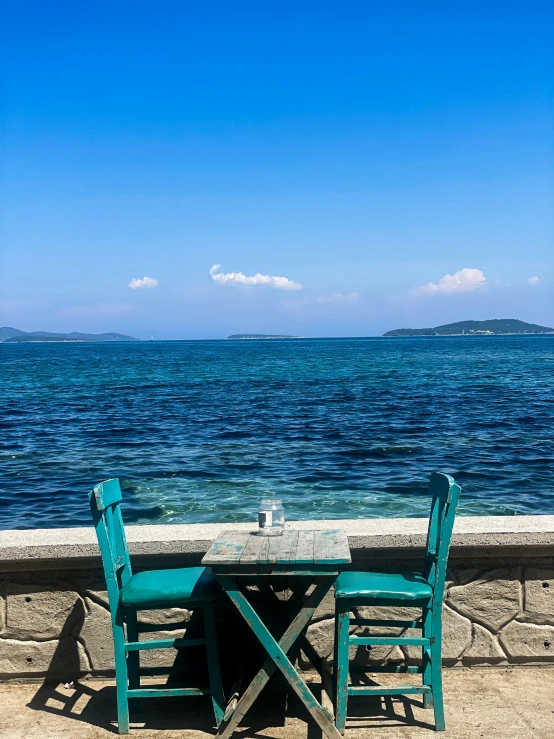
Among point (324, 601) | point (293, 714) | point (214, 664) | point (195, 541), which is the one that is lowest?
point (293, 714)

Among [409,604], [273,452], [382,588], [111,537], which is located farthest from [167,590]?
[273,452]

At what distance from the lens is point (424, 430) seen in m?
22.3

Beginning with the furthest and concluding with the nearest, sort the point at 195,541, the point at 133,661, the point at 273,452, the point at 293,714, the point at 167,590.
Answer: the point at 273,452
the point at 195,541
the point at 133,661
the point at 293,714
the point at 167,590

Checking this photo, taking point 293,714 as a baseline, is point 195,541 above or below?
above

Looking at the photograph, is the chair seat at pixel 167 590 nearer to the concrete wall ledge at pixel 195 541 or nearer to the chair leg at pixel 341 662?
the concrete wall ledge at pixel 195 541

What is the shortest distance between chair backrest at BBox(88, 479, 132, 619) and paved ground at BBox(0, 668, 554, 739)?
724mm

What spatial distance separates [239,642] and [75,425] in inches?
863

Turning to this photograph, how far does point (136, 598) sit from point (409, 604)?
4.59 feet

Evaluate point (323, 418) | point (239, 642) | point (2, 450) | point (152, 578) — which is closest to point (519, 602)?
point (239, 642)

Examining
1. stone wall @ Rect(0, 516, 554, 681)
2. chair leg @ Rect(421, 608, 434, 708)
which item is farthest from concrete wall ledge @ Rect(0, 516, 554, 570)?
chair leg @ Rect(421, 608, 434, 708)

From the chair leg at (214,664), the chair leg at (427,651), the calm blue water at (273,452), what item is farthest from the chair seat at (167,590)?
the calm blue water at (273,452)

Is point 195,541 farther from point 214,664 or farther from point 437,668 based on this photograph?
point 437,668

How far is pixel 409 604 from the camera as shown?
12.5 ft

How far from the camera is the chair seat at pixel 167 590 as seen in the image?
3771mm
